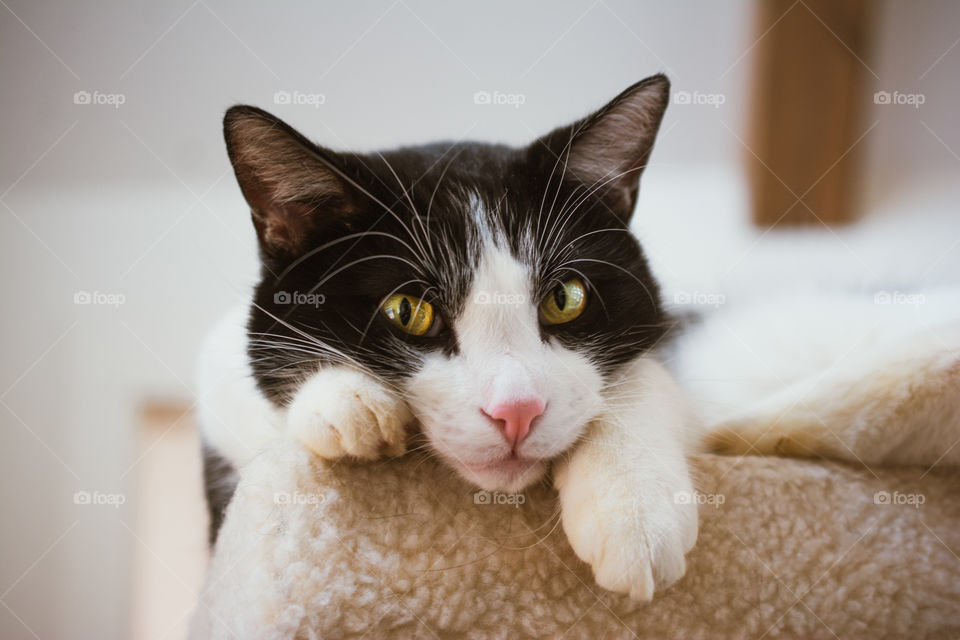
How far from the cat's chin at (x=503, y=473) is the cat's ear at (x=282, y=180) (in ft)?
1.27

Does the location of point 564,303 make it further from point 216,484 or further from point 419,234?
point 216,484

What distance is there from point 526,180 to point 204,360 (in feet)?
2.08

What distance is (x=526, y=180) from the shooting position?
975mm

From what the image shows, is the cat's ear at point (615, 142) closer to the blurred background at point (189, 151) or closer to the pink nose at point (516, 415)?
the blurred background at point (189, 151)

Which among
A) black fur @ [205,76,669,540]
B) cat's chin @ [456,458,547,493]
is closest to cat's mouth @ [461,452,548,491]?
cat's chin @ [456,458,547,493]

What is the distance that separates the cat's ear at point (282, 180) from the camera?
82cm

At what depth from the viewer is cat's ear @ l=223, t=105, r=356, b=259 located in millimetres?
819

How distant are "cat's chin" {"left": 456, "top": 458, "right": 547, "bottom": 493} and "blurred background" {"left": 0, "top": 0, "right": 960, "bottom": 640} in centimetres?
51

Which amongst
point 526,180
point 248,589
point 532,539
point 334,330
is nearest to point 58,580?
point 248,589

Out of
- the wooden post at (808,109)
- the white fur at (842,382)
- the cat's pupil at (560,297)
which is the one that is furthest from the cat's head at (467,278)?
the wooden post at (808,109)

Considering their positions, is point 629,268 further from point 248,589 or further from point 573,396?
point 248,589

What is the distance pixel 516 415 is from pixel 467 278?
0.71 ft

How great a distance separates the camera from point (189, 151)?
113 centimetres

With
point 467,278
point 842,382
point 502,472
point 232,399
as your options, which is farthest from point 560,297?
point 232,399
